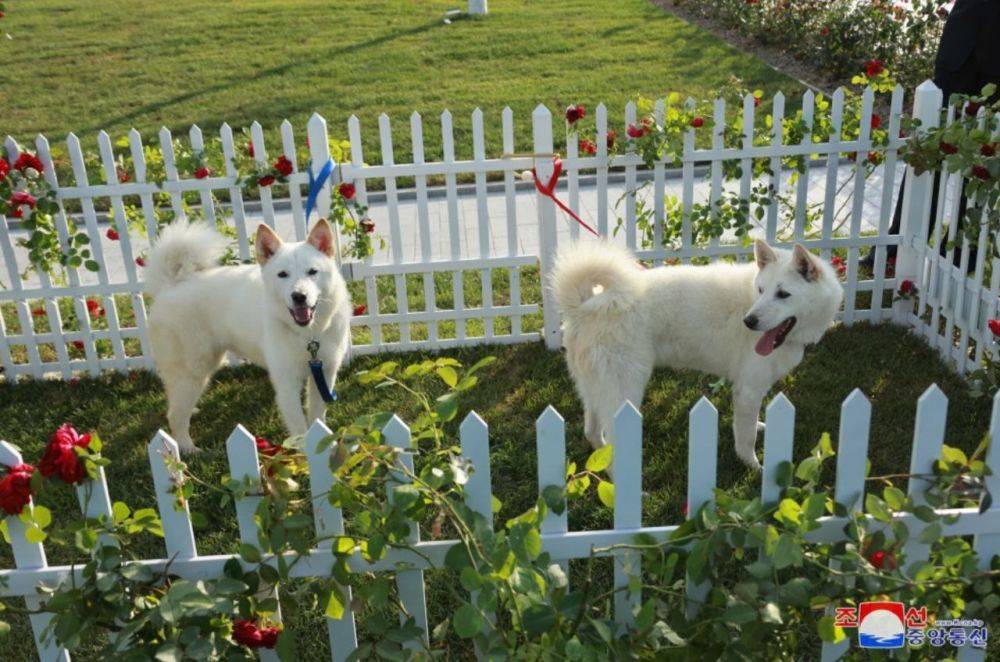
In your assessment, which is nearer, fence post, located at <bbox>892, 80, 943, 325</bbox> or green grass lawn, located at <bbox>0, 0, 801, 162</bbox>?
fence post, located at <bbox>892, 80, 943, 325</bbox>

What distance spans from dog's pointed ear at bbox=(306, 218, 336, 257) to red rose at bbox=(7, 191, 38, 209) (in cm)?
225

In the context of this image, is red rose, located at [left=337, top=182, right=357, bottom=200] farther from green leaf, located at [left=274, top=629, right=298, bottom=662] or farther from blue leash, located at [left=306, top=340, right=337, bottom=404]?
green leaf, located at [left=274, top=629, right=298, bottom=662]

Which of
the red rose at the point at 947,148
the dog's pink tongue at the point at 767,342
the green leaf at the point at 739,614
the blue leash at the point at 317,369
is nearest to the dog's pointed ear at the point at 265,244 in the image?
the blue leash at the point at 317,369

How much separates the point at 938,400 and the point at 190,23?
1696cm

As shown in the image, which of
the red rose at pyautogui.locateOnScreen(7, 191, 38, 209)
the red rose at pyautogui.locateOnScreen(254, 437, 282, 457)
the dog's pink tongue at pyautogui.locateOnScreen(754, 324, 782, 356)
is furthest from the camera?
the red rose at pyautogui.locateOnScreen(7, 191, 38, 209)

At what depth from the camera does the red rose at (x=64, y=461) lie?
2248mm

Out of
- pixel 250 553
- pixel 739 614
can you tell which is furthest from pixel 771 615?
pixel 250 553

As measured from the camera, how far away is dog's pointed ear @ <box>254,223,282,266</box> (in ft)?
12.8

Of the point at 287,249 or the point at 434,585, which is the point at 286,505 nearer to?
the point at 434,585

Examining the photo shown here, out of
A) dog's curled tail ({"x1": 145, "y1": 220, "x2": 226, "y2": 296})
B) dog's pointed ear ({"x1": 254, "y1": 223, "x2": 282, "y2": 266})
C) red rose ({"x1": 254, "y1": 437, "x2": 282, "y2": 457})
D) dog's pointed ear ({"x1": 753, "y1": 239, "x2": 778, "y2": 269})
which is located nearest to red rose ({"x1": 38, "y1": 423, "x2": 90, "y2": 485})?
red rose ({"x1": 254, "y1": 437, "x2": 282, "y2": 457})

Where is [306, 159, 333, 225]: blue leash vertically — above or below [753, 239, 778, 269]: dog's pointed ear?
above

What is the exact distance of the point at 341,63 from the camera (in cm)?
1386

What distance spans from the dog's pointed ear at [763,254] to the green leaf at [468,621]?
7.27 feet

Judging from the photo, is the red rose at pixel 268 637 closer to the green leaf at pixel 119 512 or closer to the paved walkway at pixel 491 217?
the green leaf at pixel 119 512
